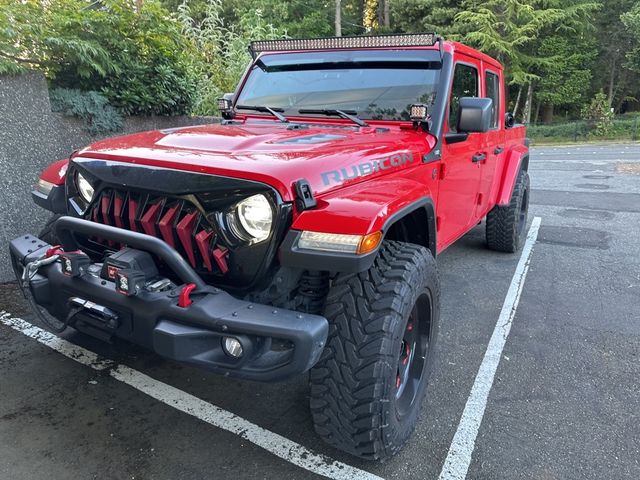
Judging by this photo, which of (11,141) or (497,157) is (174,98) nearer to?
(11,141)

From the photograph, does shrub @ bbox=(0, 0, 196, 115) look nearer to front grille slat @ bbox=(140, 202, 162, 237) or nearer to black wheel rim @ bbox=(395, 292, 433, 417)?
front grille slat @ bbox=(140, 202, 162, 237)

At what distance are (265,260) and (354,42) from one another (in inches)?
88.5

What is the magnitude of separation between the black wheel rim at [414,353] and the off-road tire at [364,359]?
0.95 ft

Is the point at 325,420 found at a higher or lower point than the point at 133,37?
lower

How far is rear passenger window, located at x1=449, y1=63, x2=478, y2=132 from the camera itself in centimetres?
346

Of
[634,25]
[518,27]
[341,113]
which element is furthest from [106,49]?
[634,25]

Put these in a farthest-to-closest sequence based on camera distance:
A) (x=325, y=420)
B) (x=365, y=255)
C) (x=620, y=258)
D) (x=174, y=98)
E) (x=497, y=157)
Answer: (x=174, y=98)
(x=620, y=258)
(x=497, y=157)
(x=325, y=420)
(x=365, y=255)

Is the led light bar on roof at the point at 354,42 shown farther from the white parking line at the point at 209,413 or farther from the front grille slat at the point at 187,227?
the white parking line at the point at 209,413

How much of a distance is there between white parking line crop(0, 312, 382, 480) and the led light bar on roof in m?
2.65

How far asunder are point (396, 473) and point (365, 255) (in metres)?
1.11

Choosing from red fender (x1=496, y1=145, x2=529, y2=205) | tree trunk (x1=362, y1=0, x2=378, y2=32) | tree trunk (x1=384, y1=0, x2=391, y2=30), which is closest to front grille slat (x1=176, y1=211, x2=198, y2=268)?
red fender (x1=496, y1=145, x2=529, y2=205)

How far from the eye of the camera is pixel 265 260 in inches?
81.2

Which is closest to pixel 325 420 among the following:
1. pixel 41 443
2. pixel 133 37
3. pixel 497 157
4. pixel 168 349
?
pixel 168 349

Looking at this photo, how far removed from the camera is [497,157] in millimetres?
4855
